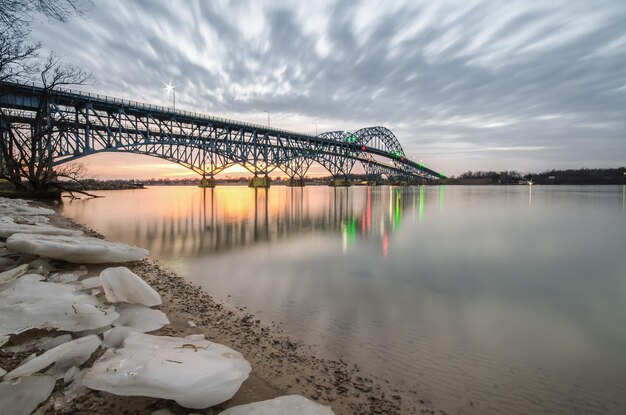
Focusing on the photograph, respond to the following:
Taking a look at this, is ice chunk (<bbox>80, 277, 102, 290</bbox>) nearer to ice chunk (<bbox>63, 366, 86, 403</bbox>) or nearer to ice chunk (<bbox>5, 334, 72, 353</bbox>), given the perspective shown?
ice chunk (<bbox>5, 334, 72, 353</bbox>)

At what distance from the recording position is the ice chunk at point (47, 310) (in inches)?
131

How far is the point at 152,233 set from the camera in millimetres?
14172

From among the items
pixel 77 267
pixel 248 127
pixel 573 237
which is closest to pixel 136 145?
pixel 248 127

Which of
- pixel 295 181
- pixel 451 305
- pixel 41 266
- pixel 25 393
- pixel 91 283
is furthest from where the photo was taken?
pixel 295 181

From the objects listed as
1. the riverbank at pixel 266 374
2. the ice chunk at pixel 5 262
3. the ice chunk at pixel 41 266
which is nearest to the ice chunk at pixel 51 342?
the riverbank at pixel 266 374

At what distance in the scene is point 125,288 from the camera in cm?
448

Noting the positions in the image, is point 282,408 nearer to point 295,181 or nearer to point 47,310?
point 47,310

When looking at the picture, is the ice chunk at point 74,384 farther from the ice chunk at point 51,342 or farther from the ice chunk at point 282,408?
the ice chunk at point 282,408

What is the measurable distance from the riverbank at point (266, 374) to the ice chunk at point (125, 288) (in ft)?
1.03

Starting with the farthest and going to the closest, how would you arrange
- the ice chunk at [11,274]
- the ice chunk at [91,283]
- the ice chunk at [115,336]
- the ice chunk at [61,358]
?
the ice chunk at [91,283] < the ice chunk at [11,274] < the ice chunk at [115,336] < the ice chunk at [61,358]

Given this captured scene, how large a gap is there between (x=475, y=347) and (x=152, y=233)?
45.4 feet

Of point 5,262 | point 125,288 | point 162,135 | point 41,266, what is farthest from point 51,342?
point 162,135

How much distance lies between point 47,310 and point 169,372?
2195 millimetres

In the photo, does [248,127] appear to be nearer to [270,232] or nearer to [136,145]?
[136,145]
